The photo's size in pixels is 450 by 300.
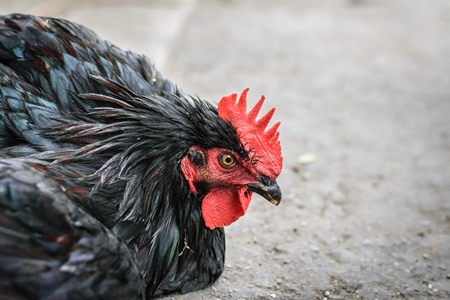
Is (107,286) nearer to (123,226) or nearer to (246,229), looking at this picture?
(123,226)

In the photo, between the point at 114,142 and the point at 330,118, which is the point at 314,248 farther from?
the point at 330,118

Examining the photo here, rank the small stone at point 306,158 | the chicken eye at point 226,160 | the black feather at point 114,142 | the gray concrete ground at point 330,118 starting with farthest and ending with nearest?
1. the small stone at point 306,158
2. the gray concrete ground at point 330,118
3. the chicken eye at point 226,160
4. the black feather at point 114,142

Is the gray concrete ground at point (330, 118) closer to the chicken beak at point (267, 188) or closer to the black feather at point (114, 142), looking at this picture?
the black feather at point (114, 142)

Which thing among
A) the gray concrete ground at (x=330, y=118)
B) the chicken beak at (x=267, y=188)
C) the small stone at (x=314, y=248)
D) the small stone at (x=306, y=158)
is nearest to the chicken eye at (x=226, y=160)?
the chicken beak at (x=267, y=188)

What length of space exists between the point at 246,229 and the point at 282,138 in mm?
1793

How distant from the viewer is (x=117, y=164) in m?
3.04

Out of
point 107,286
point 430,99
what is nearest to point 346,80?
point 430,99

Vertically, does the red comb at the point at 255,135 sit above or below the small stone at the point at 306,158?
below

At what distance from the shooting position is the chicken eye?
319 cm

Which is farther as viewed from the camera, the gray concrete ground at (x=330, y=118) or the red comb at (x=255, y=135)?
the gray concrete ground at (x=330, y=118)

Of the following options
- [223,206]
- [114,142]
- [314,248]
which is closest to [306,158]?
[314,248]

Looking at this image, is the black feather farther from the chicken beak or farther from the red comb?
the chicken beak

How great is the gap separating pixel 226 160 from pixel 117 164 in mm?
570

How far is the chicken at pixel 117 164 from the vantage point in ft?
8.72
